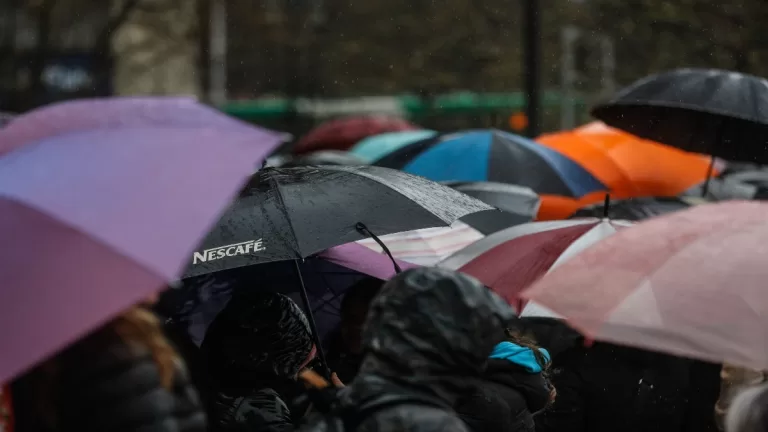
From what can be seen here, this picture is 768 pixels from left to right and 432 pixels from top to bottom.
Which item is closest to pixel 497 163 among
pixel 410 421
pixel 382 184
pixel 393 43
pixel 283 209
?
pixel 382 184

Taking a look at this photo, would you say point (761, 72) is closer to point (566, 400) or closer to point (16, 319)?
point (566, 400)

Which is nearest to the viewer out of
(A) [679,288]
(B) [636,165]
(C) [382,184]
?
(A) [679,288]

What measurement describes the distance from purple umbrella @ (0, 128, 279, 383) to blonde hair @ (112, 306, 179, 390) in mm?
244

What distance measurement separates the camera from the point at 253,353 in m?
4.25

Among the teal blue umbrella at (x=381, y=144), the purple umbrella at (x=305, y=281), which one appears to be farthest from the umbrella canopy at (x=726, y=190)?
the teal blue umbrella at (x=381, y=144)

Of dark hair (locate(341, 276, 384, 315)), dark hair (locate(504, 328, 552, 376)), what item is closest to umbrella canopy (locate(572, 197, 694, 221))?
dark hair (locate(341, 276, 384, 315))

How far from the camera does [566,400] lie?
5250 millimetres

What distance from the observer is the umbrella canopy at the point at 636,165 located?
374 inches

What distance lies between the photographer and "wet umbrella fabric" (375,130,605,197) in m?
8.15

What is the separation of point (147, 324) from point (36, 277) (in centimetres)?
32

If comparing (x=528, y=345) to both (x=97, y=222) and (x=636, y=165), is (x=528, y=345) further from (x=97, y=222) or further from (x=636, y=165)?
(x=636, y=165)

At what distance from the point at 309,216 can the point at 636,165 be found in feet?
18.0

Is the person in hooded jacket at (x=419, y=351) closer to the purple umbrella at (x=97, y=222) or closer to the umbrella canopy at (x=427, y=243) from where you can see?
the purple umbrella at (x=97, y=222)

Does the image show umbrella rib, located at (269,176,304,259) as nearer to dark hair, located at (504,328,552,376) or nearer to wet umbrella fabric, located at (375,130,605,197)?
dark hair, located at (504,328,552,376)
